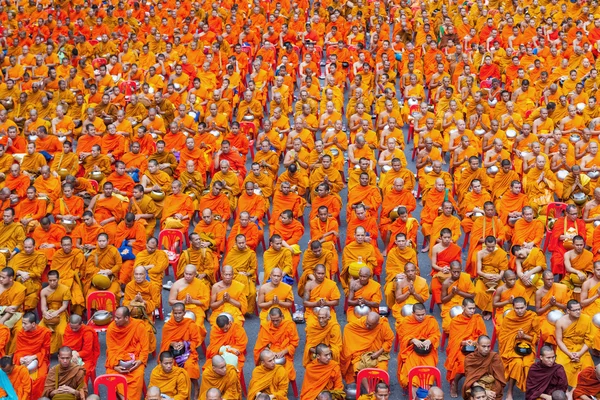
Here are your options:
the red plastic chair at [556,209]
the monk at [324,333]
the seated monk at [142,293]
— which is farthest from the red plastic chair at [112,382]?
the red plastic chair at [556,209]

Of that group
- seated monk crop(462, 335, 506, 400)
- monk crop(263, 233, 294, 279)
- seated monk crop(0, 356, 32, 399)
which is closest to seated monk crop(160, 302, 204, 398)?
seated monk crop(0, 356, 32, 399)

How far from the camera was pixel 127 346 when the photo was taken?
1024cm

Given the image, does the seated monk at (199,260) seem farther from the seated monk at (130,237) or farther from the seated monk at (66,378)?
the seated monk at (66,378)

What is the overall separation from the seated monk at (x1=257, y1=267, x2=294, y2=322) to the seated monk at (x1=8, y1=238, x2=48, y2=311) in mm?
3050

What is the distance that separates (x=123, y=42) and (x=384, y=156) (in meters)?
8.60

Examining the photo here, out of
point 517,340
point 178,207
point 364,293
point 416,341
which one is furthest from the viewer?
point 178,207

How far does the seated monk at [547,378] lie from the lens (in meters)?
9.31

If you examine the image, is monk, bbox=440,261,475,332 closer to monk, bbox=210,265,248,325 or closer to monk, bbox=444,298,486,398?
monk, bbox=444,298,486,398

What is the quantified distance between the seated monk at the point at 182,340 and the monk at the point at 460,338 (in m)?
2.88

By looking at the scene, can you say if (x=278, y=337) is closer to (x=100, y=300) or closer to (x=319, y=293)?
(x=319, y=293)

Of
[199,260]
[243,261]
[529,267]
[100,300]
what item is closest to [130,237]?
[199,260]

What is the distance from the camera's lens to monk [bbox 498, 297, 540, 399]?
992 cm

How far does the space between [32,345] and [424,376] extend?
451 centimetres

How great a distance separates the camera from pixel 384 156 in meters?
15.0
